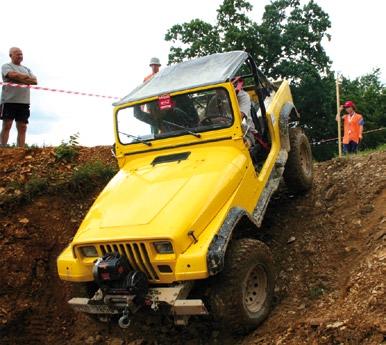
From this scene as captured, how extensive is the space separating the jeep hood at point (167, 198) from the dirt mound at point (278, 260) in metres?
1.21

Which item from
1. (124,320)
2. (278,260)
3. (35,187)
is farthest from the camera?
(35,187)

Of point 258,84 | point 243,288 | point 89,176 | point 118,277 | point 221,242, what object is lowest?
point 243,288

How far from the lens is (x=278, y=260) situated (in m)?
5.43

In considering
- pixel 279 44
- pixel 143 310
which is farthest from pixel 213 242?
pixel 279 44

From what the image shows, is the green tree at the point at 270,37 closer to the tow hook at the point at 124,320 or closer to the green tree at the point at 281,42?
the green tree at the point at 281,42

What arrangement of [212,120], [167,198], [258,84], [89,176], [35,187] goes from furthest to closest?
[89,176] → [35,187] → [258,84] → [212,120] → [167,198]

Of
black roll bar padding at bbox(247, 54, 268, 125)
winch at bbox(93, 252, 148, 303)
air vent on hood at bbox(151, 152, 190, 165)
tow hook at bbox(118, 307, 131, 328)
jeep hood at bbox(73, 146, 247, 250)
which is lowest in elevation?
tow hook at bbox(118, 307, 131, 328)

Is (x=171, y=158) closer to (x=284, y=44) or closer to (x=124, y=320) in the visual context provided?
(x=124, y=320)

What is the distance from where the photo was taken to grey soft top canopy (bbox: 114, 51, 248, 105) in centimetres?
512

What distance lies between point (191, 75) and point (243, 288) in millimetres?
2658

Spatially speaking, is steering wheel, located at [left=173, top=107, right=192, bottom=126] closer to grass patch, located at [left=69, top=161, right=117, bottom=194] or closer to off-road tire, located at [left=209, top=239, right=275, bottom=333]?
off-road tire, located at [left=209, top=239, right=275, bottom=333]

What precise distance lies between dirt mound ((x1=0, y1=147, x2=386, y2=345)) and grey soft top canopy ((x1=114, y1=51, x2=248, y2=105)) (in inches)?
74.1

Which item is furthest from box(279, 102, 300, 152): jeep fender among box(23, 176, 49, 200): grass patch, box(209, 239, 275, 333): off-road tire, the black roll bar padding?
box(23, 176, 49, 200): grass patch

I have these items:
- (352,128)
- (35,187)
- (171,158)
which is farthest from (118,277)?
(352,128)
